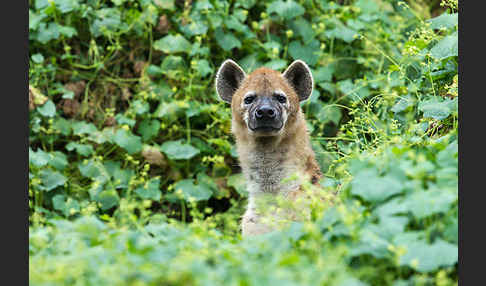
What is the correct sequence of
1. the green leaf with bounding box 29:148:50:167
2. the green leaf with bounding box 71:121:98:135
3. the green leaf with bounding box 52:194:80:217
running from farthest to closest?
the green leaf with bounding box 71:121:98:135, the green leaf with bounding box 29:148:50:167, the green leaf with bounding box 52:194:80:217

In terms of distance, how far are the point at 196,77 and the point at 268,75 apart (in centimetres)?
223

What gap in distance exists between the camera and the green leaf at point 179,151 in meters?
7.61

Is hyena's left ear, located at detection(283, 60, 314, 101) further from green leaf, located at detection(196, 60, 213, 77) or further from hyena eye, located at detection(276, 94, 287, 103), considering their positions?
green leaf, located at detection(196, 60, 213, 77)

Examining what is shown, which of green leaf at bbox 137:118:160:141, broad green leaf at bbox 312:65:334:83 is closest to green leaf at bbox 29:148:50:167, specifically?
green leaf at bbox 137:118:160:141

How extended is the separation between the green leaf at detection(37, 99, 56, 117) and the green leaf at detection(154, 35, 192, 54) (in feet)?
4.50

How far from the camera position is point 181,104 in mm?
7699

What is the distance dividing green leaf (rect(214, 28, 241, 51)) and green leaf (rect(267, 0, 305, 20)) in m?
0.54

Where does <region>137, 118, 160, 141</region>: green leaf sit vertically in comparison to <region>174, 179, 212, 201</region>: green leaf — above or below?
above

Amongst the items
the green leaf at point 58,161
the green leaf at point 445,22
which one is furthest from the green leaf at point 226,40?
the green leaf at point 445,22

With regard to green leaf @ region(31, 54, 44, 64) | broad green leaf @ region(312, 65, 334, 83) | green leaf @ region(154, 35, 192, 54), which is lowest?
broad green leaf @ region(312, 65, 334, 83)

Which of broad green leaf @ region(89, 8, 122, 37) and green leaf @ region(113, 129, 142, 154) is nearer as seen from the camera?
green leaf @ region(113, 129, 142, 154)

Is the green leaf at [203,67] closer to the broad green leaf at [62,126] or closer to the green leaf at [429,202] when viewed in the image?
the broad green leaf at [62,126]

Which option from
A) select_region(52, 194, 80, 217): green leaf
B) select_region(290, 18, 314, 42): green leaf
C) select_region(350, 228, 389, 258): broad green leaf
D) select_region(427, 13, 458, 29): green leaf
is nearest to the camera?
select_region(350, 228, 389, 258): broad green leaf

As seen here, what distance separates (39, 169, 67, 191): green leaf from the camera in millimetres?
7258
